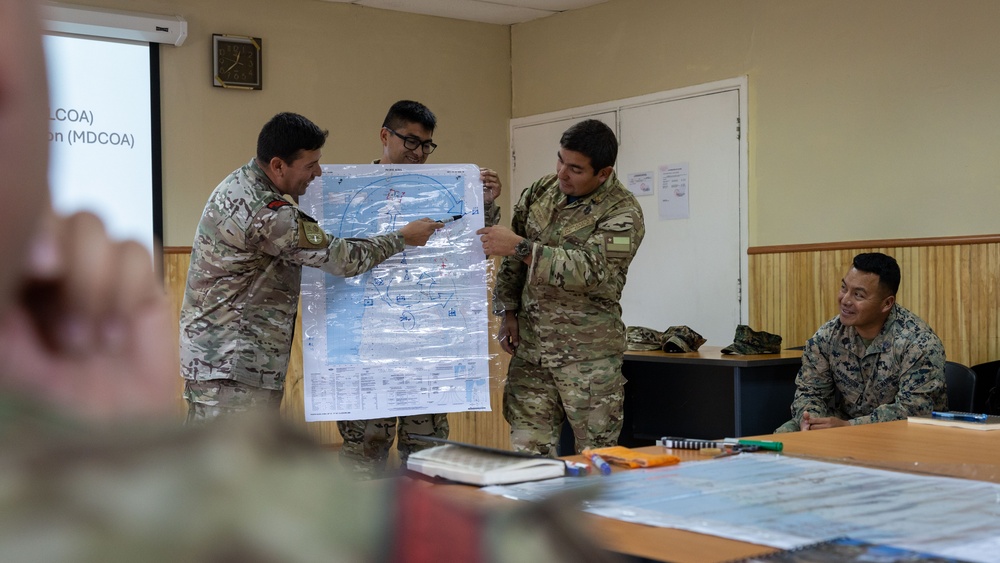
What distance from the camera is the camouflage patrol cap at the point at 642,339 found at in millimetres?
4844

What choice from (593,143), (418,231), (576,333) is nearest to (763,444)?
(576,333)

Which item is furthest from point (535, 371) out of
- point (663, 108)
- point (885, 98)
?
point (663, 108)

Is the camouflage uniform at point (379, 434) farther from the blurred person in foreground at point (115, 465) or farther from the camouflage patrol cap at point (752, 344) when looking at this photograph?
the blurred person in foreground at point (115, 465)

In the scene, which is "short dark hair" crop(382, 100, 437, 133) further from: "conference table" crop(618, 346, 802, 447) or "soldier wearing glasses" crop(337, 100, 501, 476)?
"conference table" crop(618, 346, 802, 447)

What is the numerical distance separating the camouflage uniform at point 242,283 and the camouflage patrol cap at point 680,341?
2.25m

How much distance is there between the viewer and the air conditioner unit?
5.41 meters

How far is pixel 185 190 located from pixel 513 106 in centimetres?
242

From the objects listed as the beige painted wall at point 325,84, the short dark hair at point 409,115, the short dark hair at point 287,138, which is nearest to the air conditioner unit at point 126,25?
the beige painted wall at point 325,84

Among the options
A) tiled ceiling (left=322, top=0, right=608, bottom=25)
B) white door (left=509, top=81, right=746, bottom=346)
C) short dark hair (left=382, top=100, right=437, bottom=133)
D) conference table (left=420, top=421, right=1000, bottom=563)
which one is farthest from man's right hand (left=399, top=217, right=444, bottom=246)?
tiled ceiling (left=322, top=0, right=608, bottom=25)

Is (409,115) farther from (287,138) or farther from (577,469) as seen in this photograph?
(577,469)

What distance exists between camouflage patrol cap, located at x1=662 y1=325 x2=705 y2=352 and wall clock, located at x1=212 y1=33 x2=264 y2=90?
2.97m

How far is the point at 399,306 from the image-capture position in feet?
10.8

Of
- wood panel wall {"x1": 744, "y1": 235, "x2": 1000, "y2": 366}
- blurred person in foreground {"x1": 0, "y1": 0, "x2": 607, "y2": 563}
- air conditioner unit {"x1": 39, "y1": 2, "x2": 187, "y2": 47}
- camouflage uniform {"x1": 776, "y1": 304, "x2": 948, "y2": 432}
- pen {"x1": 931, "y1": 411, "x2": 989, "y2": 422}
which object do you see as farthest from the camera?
air conditioner unit {"x1": 39, "y1": 2, "x2": 187, "y2": 47}

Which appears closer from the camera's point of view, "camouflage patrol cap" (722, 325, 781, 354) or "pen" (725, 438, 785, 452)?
"pen" (725, 438, 785, 452)
